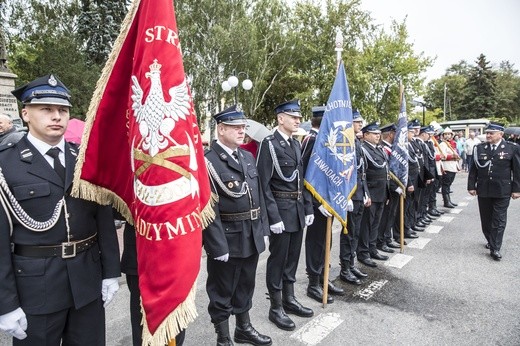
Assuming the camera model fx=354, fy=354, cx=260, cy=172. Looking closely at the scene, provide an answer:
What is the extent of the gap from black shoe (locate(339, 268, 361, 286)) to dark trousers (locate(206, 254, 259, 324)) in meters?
1.94

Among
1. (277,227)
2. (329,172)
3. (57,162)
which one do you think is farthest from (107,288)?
(329,172)

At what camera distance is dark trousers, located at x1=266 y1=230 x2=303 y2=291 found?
3729 mm

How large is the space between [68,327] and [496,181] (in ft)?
21.2

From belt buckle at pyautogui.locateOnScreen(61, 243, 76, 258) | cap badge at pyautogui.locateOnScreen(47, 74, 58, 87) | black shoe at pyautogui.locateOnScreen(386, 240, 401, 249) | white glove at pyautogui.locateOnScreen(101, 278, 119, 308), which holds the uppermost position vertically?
cap badge at pyautogui.locateOnScreen(47, 74, 58, 87)

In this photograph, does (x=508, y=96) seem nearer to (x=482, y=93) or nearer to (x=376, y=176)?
(x=482, y=93)

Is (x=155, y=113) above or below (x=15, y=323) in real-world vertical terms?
above

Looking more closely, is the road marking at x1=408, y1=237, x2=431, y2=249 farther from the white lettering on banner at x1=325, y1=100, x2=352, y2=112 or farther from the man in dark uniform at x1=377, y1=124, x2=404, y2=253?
the white lettering on banner at x1=325, y1=100, x2=352, y2=112

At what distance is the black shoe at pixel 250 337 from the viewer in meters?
3.26

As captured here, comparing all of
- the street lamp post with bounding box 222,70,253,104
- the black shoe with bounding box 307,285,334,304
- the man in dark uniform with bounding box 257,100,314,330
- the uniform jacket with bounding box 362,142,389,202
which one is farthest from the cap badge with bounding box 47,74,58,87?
the street lamp post with bounding box 222,70,253,104

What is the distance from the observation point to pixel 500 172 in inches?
235

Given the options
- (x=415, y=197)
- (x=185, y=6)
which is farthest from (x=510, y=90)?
(x=415, y=197)

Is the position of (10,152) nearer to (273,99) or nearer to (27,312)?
(27,312)

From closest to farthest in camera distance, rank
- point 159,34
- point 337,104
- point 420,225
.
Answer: point 159,34, point 337,104, point 420,225

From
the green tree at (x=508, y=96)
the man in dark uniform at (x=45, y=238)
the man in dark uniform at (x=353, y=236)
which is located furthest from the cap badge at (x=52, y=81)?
the green tree at (x=508, y=96)
